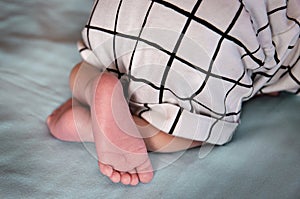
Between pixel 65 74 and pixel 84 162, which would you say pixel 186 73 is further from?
pixel 65 74

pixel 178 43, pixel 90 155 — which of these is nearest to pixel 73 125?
pixel 90 155

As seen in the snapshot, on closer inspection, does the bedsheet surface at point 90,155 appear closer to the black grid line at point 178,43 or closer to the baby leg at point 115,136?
the baby leg at point 115,136

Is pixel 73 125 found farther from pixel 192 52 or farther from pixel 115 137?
pixel 192 52

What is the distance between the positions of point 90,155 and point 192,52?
23 centimetres

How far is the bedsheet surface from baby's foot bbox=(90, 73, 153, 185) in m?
0.02

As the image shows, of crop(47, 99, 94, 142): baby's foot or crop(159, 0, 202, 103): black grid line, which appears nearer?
crop(159, 0, 202, 103): black grid line

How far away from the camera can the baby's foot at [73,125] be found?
26.2 inches

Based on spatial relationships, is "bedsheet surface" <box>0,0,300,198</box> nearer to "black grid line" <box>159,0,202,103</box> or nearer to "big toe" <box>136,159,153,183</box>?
"big toe" <box>136,159,153,183</box>

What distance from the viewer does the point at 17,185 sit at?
0.58 metres

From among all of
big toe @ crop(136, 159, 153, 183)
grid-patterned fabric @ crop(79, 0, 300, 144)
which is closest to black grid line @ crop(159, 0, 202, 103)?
grid-patterned fabric @ crop(79, 0, 300, 144)

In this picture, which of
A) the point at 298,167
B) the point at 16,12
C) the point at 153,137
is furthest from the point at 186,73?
the point at 16,12

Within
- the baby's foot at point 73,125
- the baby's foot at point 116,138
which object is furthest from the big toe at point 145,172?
the baby's foot at point 73,125

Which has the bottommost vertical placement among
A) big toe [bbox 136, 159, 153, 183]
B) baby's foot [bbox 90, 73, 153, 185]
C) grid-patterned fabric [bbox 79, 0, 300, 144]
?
big toe [bbox 136, 159, 153, 183]

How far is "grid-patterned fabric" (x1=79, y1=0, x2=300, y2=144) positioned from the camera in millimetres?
567
